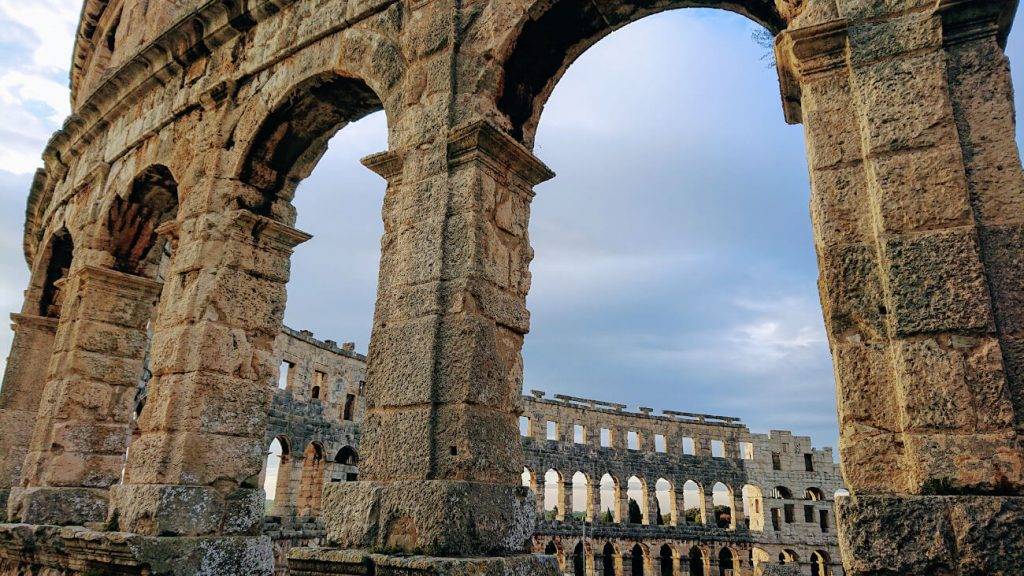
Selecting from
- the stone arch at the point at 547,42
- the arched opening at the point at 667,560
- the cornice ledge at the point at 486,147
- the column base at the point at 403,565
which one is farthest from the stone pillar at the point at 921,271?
the arched opening at the point at 667,560

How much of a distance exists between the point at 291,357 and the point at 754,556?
24.4 metres

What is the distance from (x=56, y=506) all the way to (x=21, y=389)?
9.74ft

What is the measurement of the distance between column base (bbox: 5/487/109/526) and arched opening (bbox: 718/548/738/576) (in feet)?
97.1

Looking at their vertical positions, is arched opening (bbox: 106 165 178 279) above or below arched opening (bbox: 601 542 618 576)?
above

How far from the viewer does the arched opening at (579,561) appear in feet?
89.5

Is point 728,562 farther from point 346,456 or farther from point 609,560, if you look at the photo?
point 346,456

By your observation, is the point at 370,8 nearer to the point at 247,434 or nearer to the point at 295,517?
the point at 247,434

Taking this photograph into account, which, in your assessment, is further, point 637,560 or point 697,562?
point 697,562

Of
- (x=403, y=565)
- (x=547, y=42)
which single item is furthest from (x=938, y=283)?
(x=547, y=42)

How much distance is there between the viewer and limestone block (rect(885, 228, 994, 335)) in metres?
2.45

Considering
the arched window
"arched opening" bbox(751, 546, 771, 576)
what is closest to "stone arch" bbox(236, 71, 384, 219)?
the arched window

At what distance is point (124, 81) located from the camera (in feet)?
24.2

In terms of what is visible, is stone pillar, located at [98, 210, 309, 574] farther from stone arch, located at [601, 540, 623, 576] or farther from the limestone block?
stone arch, located at [601, 540, 623, 576]

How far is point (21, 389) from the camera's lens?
26.9ft
